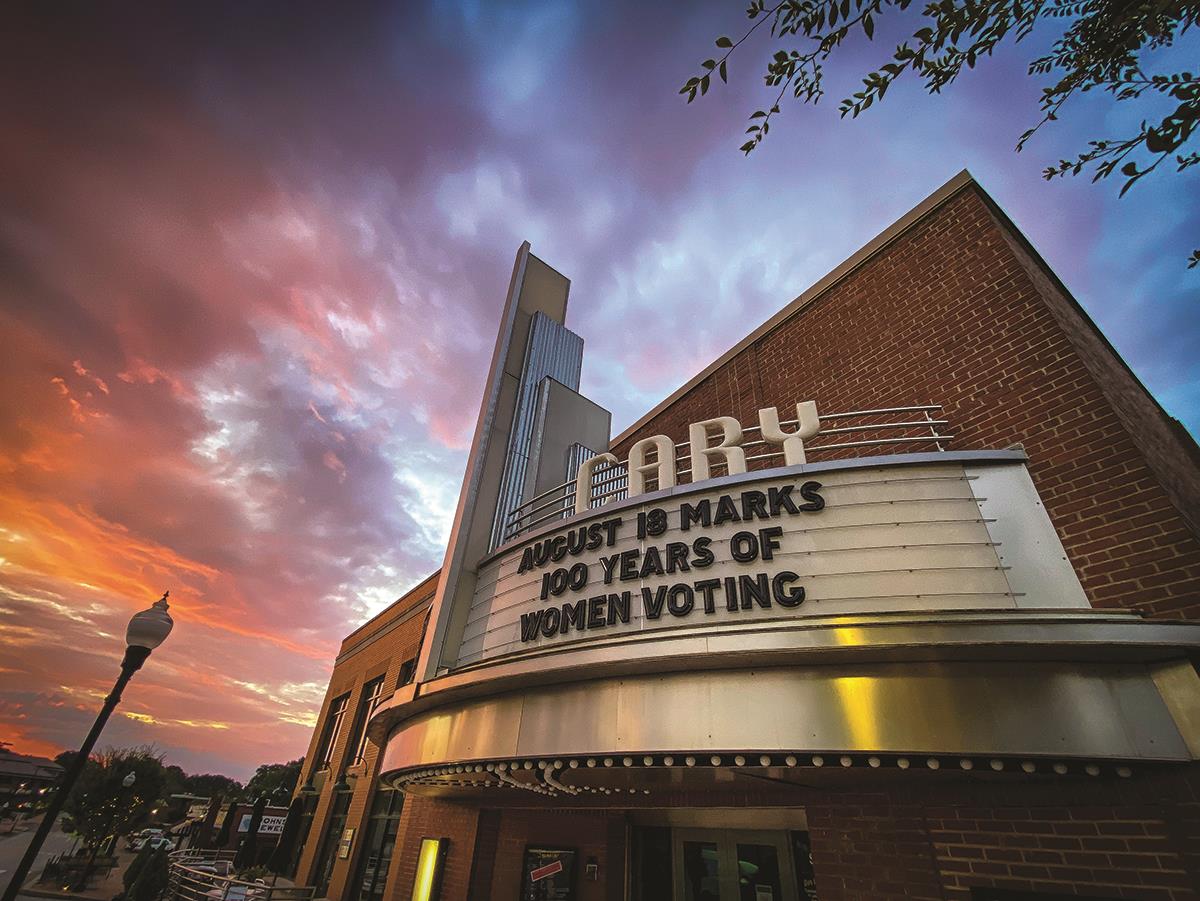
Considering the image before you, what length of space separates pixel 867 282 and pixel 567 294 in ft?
18.8

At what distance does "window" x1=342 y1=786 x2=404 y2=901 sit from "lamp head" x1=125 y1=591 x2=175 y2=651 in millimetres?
7792

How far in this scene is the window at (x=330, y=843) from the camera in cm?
1577

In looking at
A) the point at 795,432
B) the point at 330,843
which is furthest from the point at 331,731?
the point at 795,432

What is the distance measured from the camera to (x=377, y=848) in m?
13.3

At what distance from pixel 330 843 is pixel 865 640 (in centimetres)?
1872

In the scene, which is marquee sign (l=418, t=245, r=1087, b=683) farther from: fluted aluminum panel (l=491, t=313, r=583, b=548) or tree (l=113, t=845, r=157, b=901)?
tree (l=113, t=845, r=157, b=901)

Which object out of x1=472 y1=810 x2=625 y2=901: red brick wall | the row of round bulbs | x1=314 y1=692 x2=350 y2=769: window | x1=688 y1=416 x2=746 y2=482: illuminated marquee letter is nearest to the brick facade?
x1=314 y1=692 x2=350 y2=769: window

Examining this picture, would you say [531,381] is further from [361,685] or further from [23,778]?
[23,778]

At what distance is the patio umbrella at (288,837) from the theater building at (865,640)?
1318 cm

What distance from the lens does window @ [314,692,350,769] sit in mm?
19617

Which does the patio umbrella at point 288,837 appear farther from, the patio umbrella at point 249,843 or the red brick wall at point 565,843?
the red brick wall at point 565,843

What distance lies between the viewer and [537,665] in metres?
5.45

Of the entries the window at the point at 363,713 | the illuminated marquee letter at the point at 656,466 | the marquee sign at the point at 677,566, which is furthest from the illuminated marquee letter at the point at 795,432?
the window at the point at 363,713

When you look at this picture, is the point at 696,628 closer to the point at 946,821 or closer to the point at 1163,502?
the point at 946,821
